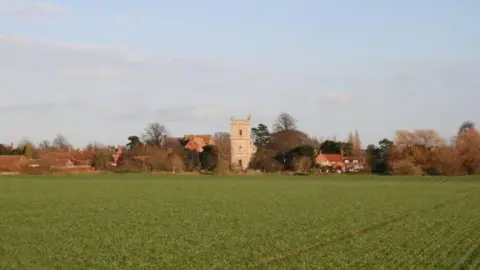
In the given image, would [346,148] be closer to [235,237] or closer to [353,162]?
[353,162]

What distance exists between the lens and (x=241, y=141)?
514 ft

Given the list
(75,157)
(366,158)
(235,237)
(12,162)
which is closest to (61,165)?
(12,162)

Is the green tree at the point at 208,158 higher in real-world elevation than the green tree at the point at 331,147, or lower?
lower

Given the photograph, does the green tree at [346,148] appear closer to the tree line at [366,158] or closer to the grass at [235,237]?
the tree line at [366,158]

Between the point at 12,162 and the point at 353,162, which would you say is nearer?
the point at 12,162

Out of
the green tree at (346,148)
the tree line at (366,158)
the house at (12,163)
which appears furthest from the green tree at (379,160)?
the house at (12,163)

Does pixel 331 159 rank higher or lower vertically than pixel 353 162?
higher

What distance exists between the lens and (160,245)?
21.4m

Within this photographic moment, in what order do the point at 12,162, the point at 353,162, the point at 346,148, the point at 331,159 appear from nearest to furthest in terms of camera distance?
the point at 12,162, the point at 353,162, the point at 331,159, the point at 346,148

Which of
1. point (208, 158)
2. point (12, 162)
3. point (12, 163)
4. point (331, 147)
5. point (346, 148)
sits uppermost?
point (331, 147)

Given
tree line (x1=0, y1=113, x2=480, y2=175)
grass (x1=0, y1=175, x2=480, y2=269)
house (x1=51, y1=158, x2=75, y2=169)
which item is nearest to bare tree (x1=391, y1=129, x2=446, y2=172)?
tree line (x1=0, y1=113, x2=480, y2=175)

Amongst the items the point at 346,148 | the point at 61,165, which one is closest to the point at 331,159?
the point at 346,148

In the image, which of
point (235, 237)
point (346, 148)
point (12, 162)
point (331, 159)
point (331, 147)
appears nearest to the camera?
point (235, 237)

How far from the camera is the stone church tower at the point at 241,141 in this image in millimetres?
154250
